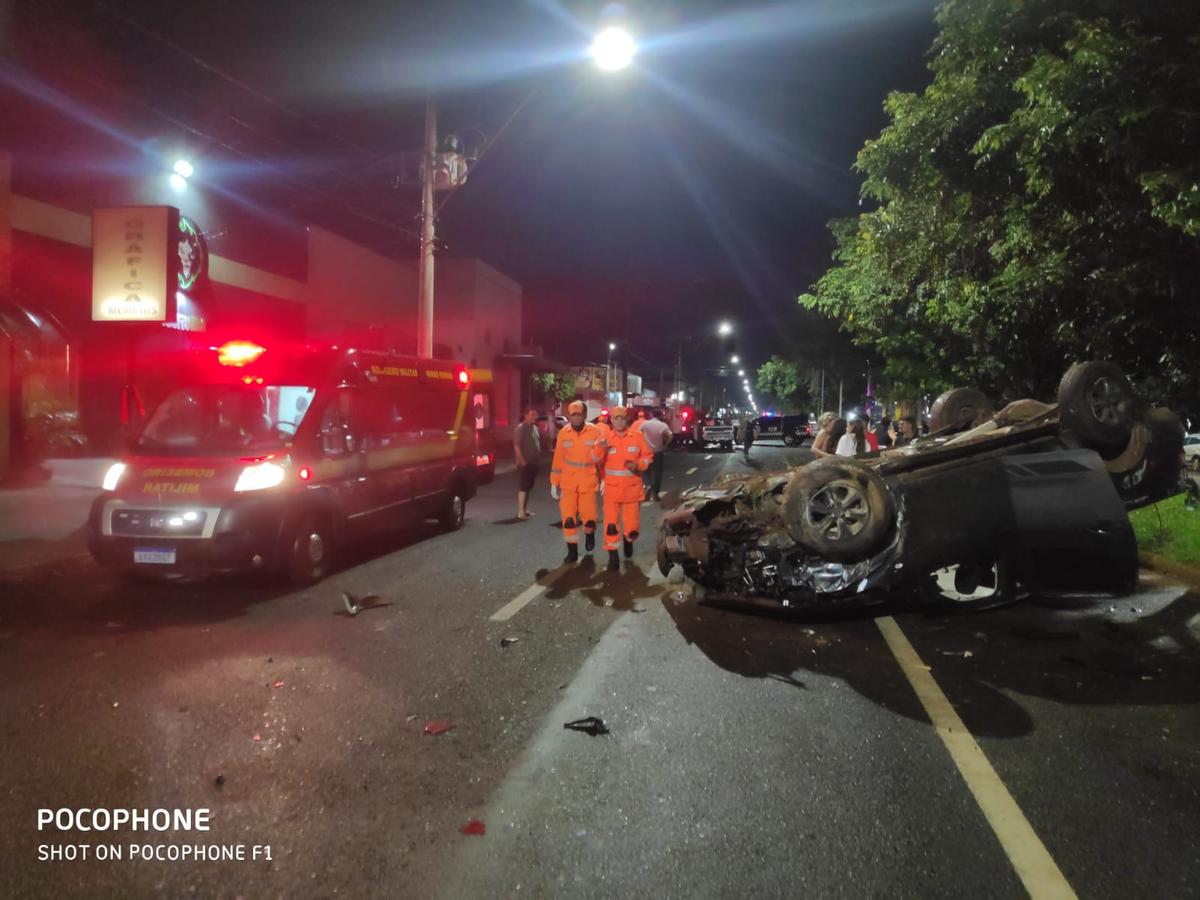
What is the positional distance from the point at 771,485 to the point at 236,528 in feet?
15.1

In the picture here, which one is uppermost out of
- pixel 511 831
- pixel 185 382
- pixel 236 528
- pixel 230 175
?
pixel 230 175

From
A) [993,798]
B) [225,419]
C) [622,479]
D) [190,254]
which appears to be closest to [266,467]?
[225,419]

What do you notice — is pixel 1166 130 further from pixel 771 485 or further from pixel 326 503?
pixel 326 503

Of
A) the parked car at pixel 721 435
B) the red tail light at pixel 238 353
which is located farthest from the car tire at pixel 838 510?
the parked car at pixel 721 435

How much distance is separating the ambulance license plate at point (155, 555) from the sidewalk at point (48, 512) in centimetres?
207

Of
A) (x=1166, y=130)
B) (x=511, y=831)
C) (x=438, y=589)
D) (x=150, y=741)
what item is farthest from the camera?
(x=438, y=589)

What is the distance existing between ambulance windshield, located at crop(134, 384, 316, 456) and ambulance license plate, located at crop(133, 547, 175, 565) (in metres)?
1.01

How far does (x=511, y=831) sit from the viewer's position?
10.6 ft

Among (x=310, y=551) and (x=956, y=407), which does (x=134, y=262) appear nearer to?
(x=310, y=551)

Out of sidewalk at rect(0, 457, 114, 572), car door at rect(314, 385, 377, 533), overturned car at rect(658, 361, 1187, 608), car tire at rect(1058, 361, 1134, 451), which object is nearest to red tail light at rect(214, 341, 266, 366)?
car door at rect(314, 385, 377, 533)

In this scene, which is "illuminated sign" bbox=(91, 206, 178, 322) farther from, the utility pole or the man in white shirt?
the man in white shirt

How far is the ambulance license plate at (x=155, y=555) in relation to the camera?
723 cm

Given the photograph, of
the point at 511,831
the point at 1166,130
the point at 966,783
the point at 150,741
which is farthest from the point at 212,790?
the point at 1166,130

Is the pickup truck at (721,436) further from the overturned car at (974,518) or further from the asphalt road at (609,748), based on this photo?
the overturned car at (974,518)
